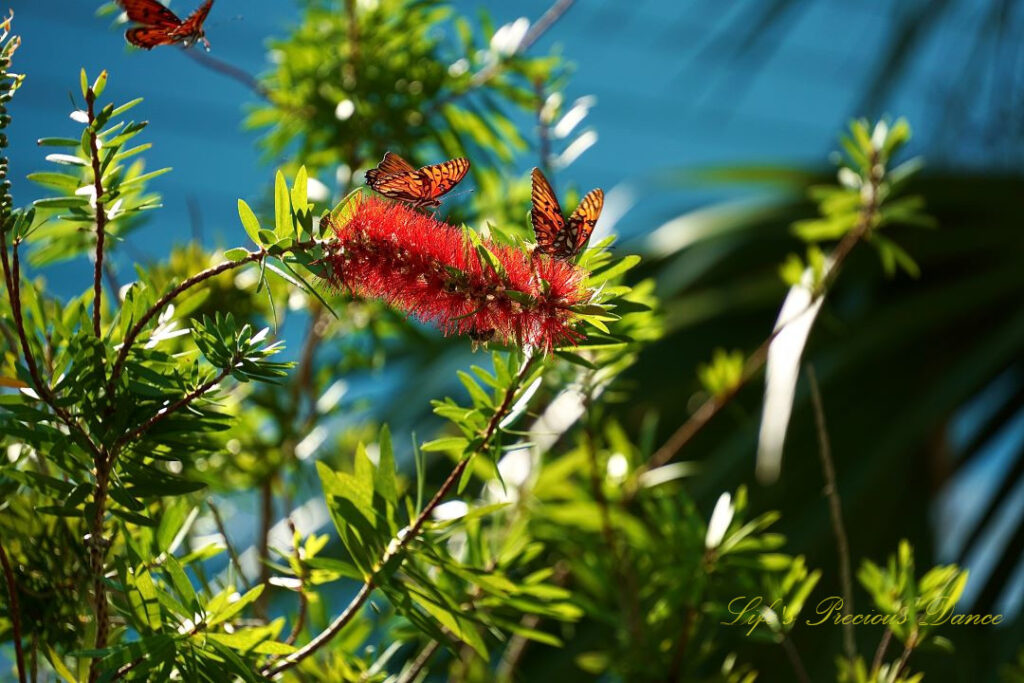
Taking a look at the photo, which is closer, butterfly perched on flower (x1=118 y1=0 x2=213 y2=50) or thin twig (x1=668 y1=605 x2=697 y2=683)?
butterfly perched on flower (x1=118 y1=0 x2=213 y2=50)

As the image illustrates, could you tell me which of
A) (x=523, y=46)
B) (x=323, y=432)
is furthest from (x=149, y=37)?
(x=323, y=432)

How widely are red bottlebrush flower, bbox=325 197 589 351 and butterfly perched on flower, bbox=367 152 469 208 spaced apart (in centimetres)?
1

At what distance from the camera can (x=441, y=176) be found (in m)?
0.27

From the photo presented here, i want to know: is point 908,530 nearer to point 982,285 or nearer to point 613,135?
point 982,285

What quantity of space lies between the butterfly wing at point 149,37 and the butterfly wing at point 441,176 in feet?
0.31

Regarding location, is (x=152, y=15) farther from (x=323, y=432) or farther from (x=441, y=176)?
(x=323, y=432)

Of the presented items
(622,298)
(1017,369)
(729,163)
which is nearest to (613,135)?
(729,163)

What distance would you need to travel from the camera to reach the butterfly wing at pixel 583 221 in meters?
0.26

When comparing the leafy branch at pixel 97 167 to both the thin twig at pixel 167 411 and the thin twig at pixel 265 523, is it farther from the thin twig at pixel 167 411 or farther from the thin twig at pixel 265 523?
the thin twig at pixel 265 523

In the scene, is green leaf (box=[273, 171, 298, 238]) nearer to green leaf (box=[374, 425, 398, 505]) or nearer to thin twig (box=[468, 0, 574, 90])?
green leaf (box=[374, 425, 398, 505])

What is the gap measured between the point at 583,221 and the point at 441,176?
0.13 feet

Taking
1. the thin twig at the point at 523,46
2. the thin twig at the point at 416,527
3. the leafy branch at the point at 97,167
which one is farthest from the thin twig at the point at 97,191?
the thin twig at the point at 523,46

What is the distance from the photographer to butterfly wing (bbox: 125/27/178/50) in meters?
0.29

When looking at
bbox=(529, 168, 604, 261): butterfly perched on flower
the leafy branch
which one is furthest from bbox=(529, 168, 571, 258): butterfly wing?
the leafy branch
